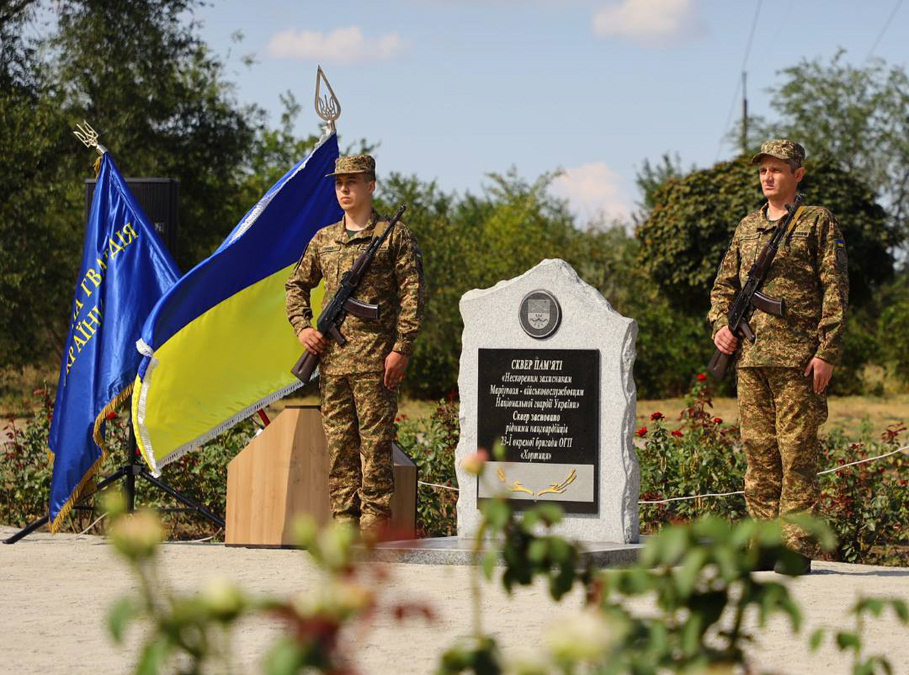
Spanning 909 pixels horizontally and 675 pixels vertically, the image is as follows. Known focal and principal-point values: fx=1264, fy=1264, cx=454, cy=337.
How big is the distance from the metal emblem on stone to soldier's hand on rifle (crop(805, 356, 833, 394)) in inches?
59.7

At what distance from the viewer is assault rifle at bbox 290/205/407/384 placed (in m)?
6.96

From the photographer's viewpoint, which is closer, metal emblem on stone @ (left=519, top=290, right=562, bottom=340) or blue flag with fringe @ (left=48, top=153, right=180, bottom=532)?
metal emblem on stone @ (left=519, top=290, right=562, bottom=340)

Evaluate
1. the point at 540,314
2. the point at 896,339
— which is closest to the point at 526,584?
the point at 540,314

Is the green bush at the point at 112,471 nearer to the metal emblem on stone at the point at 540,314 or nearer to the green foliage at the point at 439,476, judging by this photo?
the green foliage at the point at 439,476

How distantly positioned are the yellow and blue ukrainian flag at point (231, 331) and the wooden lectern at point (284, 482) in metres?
0.25

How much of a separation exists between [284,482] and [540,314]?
71.4 inches

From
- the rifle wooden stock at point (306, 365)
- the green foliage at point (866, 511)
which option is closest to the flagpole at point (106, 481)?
the rifle wooden stock at point (306, 365)

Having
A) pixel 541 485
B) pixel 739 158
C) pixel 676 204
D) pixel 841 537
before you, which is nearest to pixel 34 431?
pixel 541 485

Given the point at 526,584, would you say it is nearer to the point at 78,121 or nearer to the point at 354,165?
the point at 354,165

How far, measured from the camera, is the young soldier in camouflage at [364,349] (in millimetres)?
6914

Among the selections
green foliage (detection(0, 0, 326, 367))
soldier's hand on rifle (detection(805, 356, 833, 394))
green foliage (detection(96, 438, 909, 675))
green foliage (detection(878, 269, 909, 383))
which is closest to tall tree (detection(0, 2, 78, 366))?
green foliage (detection(0, 0, 326, 367))

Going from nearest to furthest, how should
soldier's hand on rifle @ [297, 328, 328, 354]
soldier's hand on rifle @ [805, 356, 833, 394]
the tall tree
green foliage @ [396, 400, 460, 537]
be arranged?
soldier's hand on rifle @ [805, 356, 833, 394]
soldier's hand on rifle @ [297, 328, 328, 354]
green foliage @ [396, 400, 460, 537]
the tall tree

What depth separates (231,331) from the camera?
7.76 meters

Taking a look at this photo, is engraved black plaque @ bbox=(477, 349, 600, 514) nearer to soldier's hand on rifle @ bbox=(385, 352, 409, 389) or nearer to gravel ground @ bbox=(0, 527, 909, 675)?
soldier's hand on rifle @ bbox=(385, 352, 409, 389)
